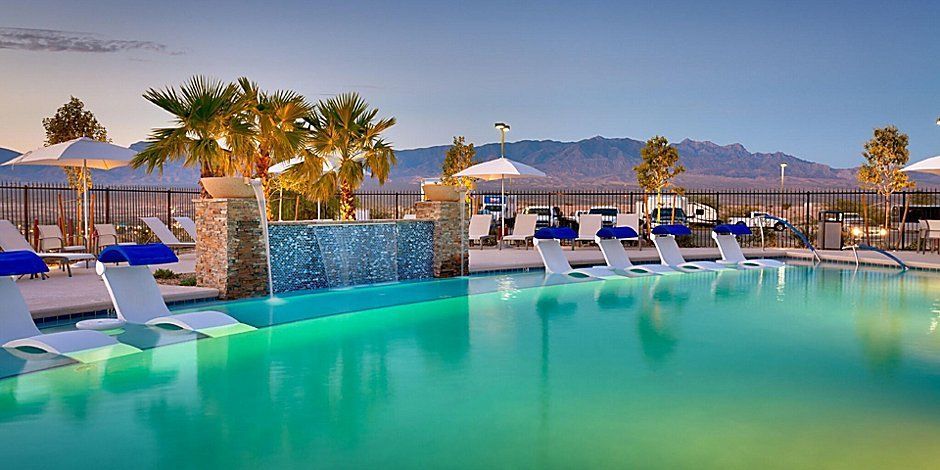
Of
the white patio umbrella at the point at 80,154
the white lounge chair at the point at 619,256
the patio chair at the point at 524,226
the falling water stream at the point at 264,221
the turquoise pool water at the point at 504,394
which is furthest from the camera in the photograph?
the patio chair at the point at 524,226

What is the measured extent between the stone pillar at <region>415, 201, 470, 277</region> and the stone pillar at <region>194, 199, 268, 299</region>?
11.8ft

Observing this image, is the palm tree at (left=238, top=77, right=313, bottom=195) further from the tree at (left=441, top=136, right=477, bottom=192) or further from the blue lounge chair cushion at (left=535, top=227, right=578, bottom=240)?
the tree at (left=441, top=136, right=477, bottom=192)

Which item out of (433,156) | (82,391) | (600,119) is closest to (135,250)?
(82,391)

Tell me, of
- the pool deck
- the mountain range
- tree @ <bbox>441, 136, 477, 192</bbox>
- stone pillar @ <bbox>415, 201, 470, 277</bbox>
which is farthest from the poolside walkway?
the mountain range

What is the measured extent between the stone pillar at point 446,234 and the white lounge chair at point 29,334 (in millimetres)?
6882

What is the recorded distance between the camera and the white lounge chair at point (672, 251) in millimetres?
14594

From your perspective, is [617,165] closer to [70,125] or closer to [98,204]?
[98,204]

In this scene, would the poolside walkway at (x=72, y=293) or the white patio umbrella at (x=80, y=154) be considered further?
the white patio umbrella at (x=80, y=154)

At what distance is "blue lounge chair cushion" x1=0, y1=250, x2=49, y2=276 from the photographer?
6125mm

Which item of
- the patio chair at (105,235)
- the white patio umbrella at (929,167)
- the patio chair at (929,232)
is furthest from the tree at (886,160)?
the patio chair at (105,235)

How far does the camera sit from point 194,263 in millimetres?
14055

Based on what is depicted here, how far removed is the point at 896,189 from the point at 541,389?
2215 cm

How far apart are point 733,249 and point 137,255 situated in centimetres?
1236

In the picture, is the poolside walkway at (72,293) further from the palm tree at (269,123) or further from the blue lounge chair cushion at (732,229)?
the blue lounge chair cushion at (732,229)
